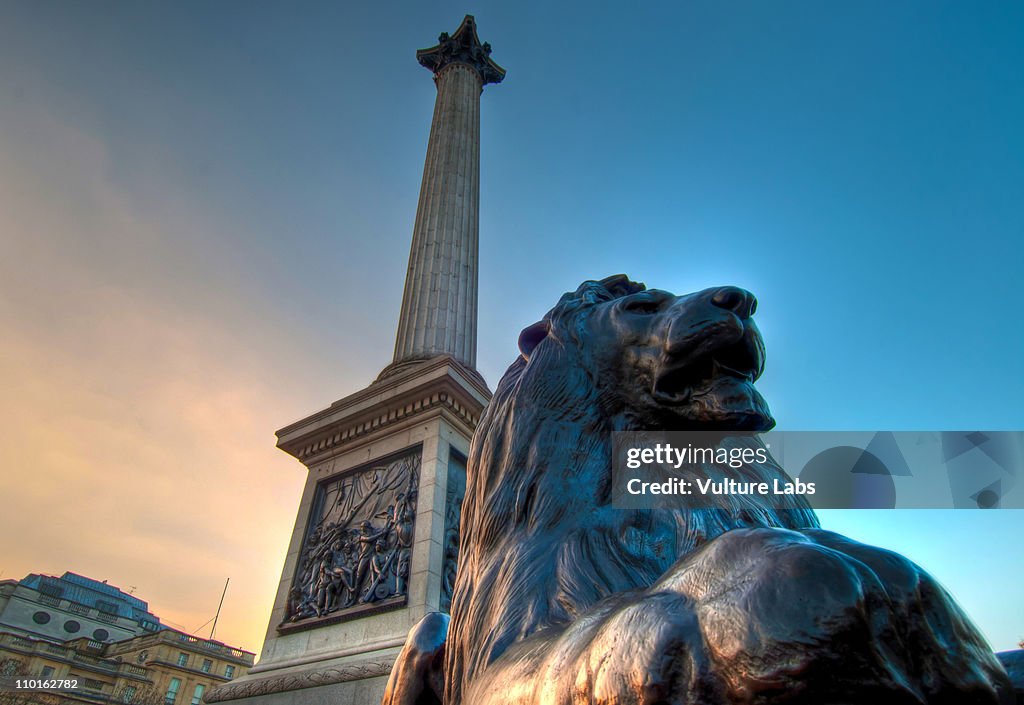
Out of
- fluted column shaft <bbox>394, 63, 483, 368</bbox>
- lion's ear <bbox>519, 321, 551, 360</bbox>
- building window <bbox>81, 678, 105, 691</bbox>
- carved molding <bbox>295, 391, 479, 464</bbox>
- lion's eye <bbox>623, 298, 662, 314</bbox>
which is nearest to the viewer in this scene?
lion's eye <bbox>623, 298, 662, 314</bbox>

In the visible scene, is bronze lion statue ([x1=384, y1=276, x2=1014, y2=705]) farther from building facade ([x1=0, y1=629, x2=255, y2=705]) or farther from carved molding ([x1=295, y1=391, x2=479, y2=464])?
building facade ([x1=0, y1=629, x2=255, y2=705])

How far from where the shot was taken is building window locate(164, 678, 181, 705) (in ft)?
116

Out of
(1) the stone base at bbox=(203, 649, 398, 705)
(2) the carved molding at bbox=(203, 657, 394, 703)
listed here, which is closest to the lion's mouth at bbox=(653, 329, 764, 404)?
(1) the stone base at bbox=(203, 649, 398, 705)

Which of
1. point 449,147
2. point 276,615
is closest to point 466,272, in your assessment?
point 449,147

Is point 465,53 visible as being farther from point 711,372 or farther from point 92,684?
point 92,684

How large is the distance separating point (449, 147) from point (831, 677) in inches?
546

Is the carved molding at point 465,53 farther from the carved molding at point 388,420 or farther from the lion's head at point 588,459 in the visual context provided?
the lion's head at point 588,459

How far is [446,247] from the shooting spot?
1158cm

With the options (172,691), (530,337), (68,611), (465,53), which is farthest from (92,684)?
(530,337)

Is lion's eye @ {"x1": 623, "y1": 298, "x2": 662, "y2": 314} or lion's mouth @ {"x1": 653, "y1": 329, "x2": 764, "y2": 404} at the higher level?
lion's eye @ {"x1": 623, "y1": 298, "x2": 662, "y2": 314}

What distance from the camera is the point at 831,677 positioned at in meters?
0.57

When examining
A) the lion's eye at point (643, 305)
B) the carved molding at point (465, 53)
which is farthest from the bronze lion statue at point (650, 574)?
the carved molding at point (465, 53)

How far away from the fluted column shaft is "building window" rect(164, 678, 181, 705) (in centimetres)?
3532

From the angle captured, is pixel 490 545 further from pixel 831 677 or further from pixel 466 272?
pixel 466 272
